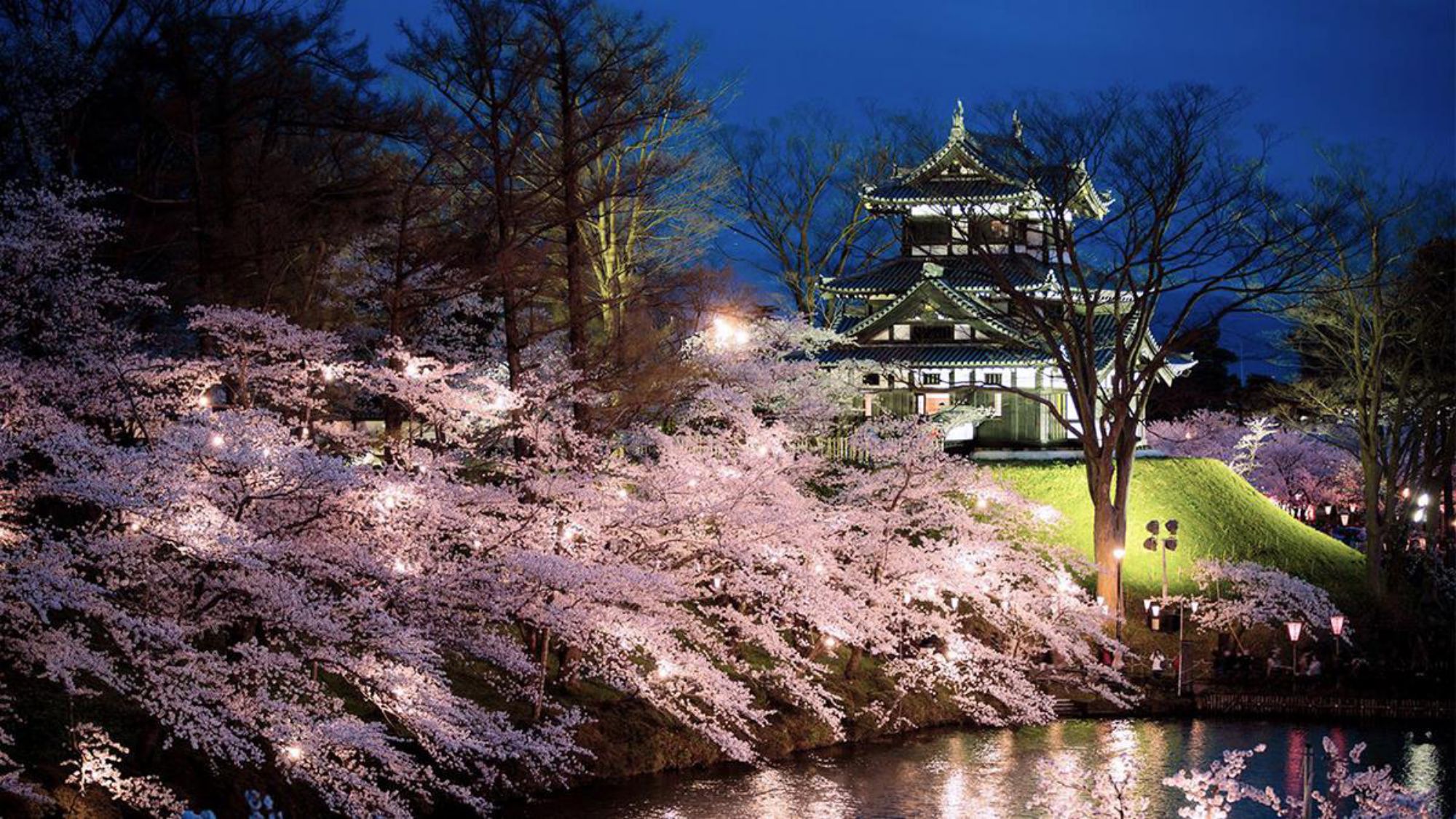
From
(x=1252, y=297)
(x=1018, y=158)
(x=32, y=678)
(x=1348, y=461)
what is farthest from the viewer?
(x=1348, y=461)

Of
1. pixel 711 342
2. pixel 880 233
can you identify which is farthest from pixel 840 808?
pixel 880 233

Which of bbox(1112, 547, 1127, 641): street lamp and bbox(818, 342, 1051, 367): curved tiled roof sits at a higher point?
bbox(818, 342, 1051, 367): curved tiled roof

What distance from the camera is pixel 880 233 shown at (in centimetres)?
5144

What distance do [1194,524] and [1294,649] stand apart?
8.19 metres

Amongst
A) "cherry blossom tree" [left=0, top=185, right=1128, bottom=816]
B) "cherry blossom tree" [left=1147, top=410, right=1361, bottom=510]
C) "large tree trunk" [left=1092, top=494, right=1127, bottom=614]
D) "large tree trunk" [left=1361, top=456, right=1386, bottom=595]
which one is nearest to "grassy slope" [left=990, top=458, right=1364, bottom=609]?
"large tree trunk" [left=1361, top=456, right=1386, bottom=595]

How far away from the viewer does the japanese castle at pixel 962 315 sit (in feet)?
136

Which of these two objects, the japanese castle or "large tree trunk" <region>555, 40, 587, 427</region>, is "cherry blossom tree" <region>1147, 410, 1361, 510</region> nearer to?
the japanese castle

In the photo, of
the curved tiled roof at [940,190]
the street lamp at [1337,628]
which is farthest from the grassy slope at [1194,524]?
the curved tiled roof at [940,190]

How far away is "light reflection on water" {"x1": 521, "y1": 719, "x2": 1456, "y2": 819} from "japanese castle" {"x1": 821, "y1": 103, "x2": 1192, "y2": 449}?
13.3m

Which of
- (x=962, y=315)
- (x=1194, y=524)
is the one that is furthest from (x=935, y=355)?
(x=1194, y=524)

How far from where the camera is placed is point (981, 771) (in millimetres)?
24203

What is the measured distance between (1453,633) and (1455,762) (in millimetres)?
9898

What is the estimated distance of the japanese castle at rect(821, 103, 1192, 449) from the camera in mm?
41375

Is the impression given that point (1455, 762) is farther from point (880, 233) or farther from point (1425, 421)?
point (880, 233)
